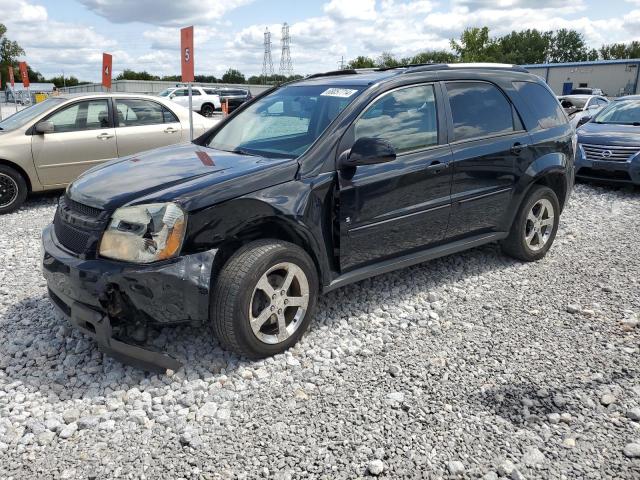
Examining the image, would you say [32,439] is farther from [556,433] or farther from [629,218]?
[629,218]

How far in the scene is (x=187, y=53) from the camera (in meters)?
8.48

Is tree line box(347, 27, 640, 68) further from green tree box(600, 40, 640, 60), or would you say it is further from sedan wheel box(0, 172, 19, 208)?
sedan wheel box(0, 172, 19, 208)

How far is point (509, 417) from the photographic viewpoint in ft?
9.34

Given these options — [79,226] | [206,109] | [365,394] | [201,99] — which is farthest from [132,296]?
[206,109]

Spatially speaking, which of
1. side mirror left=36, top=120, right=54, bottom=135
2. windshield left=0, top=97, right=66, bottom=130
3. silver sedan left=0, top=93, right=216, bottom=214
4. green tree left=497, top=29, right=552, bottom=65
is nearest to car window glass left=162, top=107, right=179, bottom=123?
silver sedan left=0, top=93, right=216, bottom=214

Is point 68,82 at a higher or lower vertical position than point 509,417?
higher

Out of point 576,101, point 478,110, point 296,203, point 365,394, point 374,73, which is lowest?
point 365,394

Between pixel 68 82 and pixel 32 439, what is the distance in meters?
108

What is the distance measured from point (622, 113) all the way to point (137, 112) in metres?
8.74

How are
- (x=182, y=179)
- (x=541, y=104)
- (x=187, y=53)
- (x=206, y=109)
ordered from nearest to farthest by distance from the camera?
(x=182, y=179), (x=541, y=104), (x=187, y=53), (x=206, y=109)

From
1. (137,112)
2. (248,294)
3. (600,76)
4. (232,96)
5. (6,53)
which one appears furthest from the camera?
(6,53)

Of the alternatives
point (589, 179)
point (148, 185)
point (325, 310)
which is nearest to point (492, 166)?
point (325, 310)

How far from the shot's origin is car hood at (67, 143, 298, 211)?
312 cm

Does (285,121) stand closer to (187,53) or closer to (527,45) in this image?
(187,53)
